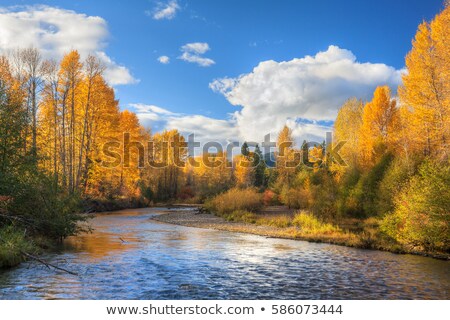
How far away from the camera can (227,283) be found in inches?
460

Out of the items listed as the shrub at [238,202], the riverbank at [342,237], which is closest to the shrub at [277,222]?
the riverbank at [342,237]

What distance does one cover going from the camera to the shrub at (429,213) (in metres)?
17.1

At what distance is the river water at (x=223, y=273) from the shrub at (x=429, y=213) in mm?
1516

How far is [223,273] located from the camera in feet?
42.7

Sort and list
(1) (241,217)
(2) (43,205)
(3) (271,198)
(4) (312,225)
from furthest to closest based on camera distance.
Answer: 1. (3) (271,198)
2. (1) (241,217)
3. (4) (312,225)
4. (2) (43,205)

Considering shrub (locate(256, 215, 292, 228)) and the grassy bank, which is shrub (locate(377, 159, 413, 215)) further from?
shrub (locate(256, 215, 292, 228))

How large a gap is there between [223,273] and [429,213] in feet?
33.4

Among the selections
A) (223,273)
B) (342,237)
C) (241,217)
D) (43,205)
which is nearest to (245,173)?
(241,217)

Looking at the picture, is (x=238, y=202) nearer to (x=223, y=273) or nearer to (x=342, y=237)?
(x=342, y=237)

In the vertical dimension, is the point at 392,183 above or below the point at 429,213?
above

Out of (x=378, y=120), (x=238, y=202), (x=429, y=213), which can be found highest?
(x=378, y=120)

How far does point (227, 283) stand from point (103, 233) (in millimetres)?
13895

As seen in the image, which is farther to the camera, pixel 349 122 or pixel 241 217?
pixel 349 122

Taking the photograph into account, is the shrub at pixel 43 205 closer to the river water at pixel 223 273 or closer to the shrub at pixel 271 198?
the river water at pixel 223 273
